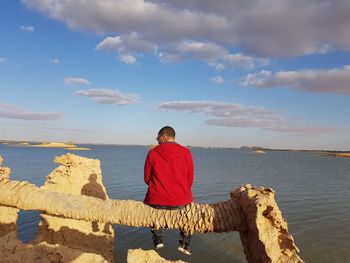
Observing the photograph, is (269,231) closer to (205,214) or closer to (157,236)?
(205,214)

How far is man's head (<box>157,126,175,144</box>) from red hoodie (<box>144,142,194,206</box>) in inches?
5.3

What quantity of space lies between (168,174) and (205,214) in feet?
3.74

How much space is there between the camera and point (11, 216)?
30.9 feet

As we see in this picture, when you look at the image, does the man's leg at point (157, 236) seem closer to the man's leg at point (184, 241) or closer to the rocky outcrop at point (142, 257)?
the man's leg at point (184, 241)

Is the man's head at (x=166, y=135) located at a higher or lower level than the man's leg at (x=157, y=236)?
higher

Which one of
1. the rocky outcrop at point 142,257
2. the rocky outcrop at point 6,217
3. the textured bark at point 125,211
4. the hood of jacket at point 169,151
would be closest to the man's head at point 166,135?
the hood of jacket at point 169,151

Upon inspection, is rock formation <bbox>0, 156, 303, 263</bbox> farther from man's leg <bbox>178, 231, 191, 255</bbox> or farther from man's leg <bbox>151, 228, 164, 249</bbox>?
man's leg <bbox>178, 231, 191, 255</bbox>

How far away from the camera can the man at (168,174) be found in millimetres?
7148

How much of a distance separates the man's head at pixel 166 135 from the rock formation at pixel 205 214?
60.2 inches

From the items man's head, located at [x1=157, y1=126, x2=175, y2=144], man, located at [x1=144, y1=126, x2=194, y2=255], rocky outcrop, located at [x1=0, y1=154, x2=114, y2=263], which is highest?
man's head, located at [x1=157, y1=126, x2=175, y2=144]

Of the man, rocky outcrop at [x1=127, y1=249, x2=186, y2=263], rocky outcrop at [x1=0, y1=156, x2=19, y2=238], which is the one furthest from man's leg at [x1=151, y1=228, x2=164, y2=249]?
rocky outcrop at [x1=0, y1=156, x2=19, y2=238]

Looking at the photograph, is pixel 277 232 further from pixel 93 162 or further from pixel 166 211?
pixel 93 162

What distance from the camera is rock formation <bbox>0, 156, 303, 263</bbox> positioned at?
5676 millimetres

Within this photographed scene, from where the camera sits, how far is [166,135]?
7.32 meters
